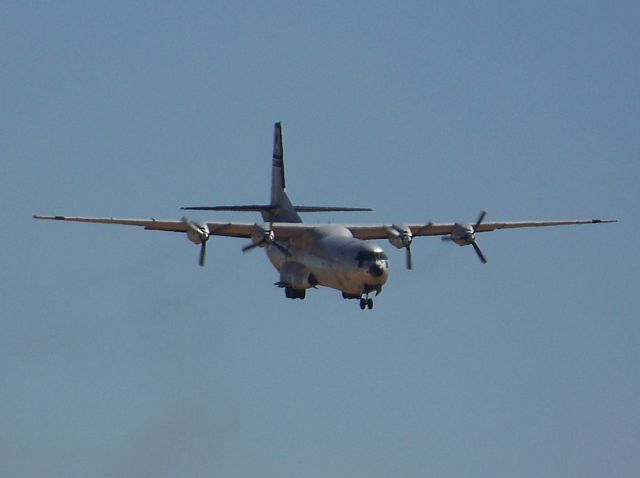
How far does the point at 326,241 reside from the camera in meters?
81.1

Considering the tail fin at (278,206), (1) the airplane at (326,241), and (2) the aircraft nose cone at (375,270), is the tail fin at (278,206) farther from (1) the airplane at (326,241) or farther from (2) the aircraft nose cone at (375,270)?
(2) the aircraft nose cone at (375,270)

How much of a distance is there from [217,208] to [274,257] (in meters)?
4.33

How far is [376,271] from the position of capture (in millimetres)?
75500

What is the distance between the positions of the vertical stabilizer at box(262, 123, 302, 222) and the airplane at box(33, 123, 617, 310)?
51.8 inches

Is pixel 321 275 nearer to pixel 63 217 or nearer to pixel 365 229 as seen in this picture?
pixel 365 229

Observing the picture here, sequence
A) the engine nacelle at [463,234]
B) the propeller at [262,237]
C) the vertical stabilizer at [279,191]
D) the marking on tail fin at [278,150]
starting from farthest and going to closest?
the marking on tail fin at [278,150] < the vertical stabilizer at [279,191] < the engine nacelle at [463,234] < the propeller at [262,237]

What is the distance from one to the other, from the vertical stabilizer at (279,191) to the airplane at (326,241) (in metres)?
1.32

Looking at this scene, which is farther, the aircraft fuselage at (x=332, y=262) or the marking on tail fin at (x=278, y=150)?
the marking on tail fin at (x=278, y=150)

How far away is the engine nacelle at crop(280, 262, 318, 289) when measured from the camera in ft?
270

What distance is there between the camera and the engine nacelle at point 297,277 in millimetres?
82375

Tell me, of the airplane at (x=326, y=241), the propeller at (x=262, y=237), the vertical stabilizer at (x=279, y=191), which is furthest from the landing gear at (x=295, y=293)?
the vertical stabilizer at (x=279, y=191)

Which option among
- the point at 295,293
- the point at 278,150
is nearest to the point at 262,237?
the point at 295,293

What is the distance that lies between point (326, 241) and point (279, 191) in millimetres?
15975

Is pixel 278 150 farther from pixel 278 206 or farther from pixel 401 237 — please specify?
pixel 401 237
